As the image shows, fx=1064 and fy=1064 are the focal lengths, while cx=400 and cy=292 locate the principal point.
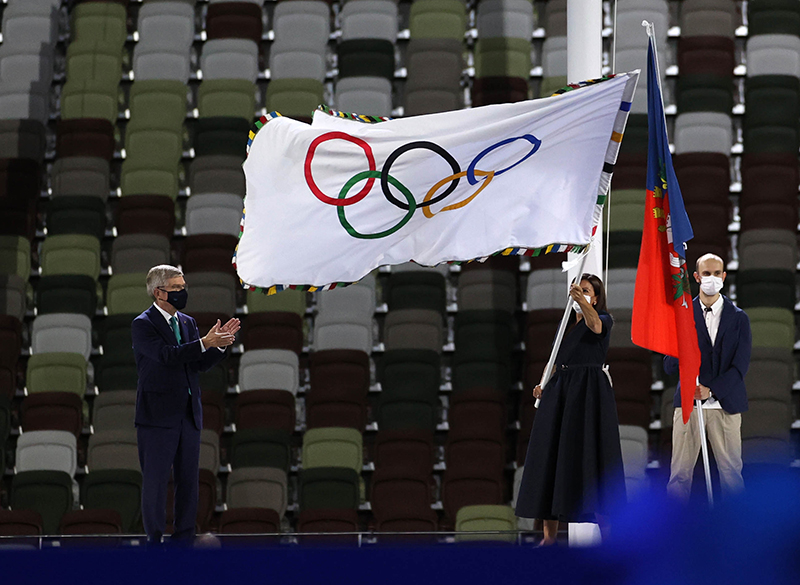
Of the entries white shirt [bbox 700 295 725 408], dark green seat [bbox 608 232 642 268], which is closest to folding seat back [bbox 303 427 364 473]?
dark green seat [bbox 608 232 642 268]

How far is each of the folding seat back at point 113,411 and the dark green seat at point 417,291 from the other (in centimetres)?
162

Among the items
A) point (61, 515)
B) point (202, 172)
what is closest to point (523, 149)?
point (61, 515)

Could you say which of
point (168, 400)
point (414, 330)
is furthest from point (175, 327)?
point (414, 330)

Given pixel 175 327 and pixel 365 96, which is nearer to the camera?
pixel 175 327

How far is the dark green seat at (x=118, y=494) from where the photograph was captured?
546 centimetres

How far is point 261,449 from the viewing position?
5773 millimetres

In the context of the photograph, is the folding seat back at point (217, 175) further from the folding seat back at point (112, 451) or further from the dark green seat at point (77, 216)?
the folding seat back at point (112, 451)

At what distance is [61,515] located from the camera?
550cm

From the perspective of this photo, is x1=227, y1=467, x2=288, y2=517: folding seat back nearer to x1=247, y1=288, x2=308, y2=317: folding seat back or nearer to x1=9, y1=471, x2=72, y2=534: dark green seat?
x1=9, y1=471, x2=72, y2=534: dark green seat

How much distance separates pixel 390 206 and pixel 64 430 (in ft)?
9.99

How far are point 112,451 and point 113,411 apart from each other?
0.29 metres

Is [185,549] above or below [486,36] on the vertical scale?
below

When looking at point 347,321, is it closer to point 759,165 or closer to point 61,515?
point 61,515

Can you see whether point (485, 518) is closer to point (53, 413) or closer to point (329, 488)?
point (329, 488)
